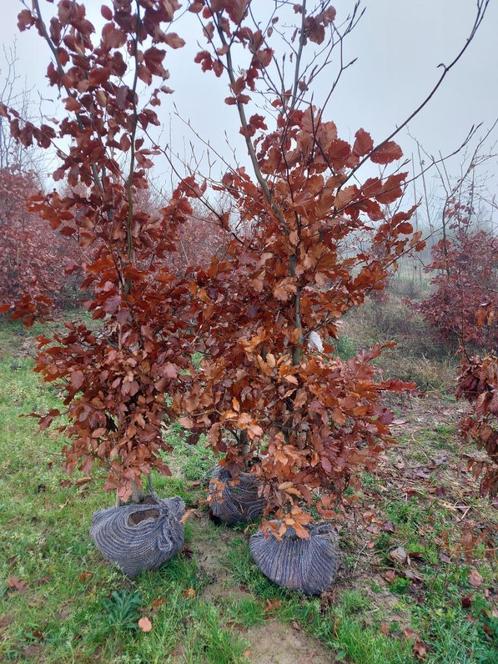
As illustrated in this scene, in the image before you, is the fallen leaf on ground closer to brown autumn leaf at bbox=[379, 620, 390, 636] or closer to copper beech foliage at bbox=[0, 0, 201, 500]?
brown autumn leaf at bbox=[379, 620, 390, 636]

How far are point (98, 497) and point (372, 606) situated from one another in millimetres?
1962

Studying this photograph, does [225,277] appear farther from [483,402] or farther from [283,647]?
[283,647]

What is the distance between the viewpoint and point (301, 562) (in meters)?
2.16

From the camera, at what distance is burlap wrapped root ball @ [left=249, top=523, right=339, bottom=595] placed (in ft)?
7.08

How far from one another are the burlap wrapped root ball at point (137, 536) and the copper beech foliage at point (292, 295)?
561 mm

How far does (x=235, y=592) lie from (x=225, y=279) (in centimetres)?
169

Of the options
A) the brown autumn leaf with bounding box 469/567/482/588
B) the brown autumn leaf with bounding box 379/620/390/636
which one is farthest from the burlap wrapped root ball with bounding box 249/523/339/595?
the brown autumn leaf with bounding box 469/567/482/588

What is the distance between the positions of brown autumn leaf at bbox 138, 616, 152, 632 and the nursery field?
0.01m

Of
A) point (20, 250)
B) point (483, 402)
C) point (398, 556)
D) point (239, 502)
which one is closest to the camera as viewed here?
point (483, 402)

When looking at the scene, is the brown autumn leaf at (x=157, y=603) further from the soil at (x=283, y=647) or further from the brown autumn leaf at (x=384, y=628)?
the brown autumn leaf at (x=384, y=628)

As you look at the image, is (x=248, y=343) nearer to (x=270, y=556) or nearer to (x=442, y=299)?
(x=270, y=556)

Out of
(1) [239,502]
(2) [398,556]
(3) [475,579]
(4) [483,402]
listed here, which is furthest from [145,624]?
(4) [483,402]

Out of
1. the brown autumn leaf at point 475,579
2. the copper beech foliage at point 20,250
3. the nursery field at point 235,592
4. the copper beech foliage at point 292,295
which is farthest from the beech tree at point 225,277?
the copper beech foliage at point 20,250

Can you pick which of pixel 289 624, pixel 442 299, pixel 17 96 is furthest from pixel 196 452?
pixel 17 96
